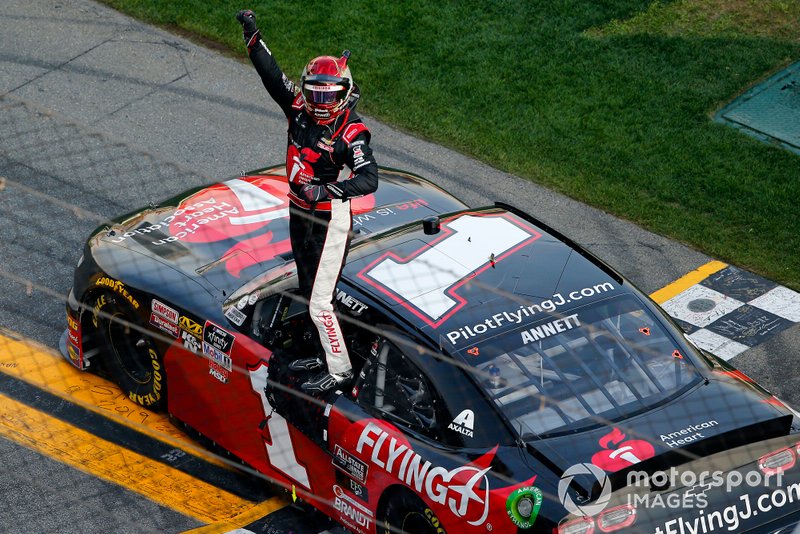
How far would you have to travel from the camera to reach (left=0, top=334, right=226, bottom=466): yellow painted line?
7.28m

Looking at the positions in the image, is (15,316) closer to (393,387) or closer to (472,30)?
(393,387)

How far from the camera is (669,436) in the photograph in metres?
5.33

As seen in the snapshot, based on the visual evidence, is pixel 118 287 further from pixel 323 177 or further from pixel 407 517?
pixel 407 517

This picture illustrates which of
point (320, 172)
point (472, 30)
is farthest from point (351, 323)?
point (472, 30)

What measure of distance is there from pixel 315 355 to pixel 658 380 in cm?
187

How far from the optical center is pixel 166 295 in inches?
272

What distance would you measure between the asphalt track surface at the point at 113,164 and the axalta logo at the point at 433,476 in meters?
1.49

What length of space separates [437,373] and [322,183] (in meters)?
1.37

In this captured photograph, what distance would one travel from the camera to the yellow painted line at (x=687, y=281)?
8.79 metres

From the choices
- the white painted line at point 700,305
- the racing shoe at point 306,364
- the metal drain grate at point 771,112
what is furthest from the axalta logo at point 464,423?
the metal drain grate at point 771,112

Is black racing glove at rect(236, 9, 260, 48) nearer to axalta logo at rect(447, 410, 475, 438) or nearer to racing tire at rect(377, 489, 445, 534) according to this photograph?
axalta logo at rect(447, 410, 475, 438)

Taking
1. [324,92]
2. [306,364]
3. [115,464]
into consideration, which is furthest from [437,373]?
[115,464]

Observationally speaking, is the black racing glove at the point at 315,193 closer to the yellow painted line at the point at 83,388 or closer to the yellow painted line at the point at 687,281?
the yellow painted line at the point at 83,388

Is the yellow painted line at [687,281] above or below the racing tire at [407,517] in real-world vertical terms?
below
